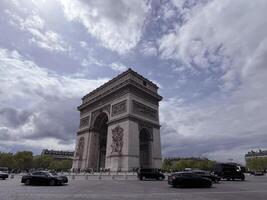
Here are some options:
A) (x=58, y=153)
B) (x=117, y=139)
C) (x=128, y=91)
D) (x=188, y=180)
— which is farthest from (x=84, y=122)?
(x=58, y=153)

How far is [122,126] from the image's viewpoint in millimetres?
48938

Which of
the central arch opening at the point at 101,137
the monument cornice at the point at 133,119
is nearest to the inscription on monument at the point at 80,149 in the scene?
the central arch opening at the point at 101,137

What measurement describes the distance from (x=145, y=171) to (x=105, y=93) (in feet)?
91.1

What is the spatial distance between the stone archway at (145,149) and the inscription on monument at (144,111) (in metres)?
3.44

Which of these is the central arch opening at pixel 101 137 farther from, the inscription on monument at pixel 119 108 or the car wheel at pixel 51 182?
the car wheel at pixel 51 182

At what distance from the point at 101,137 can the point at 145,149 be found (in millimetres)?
13404

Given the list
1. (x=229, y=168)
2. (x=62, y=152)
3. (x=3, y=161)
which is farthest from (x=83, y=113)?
(x=62, y=152)

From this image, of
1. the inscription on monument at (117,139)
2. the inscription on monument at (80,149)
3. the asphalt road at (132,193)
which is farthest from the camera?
the inscription on monument at (80,149)

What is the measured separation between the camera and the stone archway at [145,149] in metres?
51.7

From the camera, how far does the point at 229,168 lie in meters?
30.3

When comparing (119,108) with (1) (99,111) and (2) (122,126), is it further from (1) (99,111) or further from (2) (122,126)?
(1) (99,111)

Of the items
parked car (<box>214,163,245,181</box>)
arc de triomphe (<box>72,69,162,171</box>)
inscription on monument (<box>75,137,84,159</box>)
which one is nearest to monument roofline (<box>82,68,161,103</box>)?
arc de triomphe (<box>72,69,162,171</box>)

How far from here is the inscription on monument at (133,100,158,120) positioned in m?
51.1

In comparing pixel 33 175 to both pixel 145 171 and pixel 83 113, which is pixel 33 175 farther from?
pixel 83 113
